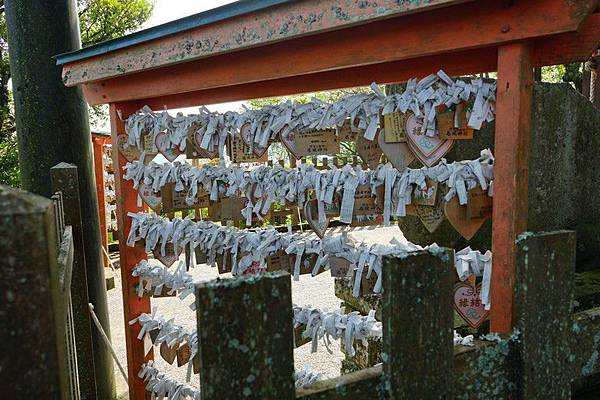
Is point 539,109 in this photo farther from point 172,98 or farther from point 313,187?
point 172,98

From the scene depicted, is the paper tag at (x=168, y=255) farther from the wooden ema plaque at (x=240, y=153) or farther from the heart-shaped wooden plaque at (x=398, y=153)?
the heart-shaped wooden plaque at (x=398, y=153)

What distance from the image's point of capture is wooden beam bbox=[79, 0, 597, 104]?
3.80ft

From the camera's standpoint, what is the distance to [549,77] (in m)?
14.7

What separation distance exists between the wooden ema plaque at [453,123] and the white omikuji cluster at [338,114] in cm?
2

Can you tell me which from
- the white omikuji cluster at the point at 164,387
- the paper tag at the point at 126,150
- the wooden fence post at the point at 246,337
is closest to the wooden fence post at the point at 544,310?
the wooden fence post at the point at 246,337

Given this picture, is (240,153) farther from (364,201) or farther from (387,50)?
(387,50)

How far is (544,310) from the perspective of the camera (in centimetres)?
92

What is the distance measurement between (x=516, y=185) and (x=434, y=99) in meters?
0.36

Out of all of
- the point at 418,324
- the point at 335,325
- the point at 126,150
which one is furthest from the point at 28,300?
the point at 126,150

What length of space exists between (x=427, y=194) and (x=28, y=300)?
1.20m

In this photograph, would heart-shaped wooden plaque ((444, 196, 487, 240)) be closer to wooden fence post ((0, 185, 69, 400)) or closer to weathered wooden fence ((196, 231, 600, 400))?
weathered wooden fence ((196, 231, 600, 400))

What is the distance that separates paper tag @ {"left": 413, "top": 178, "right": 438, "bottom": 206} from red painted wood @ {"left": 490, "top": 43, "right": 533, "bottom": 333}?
191 mm

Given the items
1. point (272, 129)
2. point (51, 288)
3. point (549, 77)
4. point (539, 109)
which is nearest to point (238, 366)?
point (51, 288)

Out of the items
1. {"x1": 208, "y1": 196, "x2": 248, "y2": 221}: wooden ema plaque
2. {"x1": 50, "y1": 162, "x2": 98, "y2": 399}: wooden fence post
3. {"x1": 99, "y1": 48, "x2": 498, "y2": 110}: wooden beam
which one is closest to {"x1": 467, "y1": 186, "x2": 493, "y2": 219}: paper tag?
{"x1": 99, "y1": 48, "x2": 498, "y2": 110}: wooden beam
